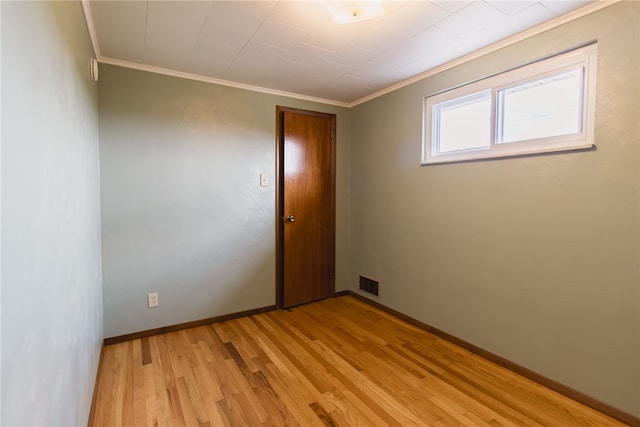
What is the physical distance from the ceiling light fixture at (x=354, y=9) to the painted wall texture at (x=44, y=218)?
3.78ft

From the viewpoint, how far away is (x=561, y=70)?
190cm

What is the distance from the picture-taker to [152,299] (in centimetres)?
263

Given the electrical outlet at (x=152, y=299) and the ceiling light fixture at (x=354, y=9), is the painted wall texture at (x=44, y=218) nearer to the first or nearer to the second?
the electrical outlet at (x=152, y=299)

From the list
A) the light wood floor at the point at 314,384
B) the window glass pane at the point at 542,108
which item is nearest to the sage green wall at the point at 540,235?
the window glass pane at the point at 542,108

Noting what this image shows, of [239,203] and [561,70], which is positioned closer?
[561,70]

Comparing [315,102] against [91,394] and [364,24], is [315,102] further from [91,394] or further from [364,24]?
[91,394]

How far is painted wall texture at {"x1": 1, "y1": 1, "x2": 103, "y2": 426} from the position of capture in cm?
68

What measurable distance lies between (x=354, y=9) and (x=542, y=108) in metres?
1.40

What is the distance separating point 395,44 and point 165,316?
281cm

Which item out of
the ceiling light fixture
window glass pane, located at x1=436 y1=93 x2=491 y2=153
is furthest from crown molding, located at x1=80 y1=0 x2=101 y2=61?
window glass pane, located at x1=436 y1=93 x2=491 y2=153

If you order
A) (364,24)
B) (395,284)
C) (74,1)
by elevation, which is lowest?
(395,284)

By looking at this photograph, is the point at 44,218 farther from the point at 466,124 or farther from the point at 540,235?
the point at 466,124

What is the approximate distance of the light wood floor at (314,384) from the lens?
1709 millimetres

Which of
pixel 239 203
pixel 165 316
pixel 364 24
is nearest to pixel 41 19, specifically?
pixel 364 24
